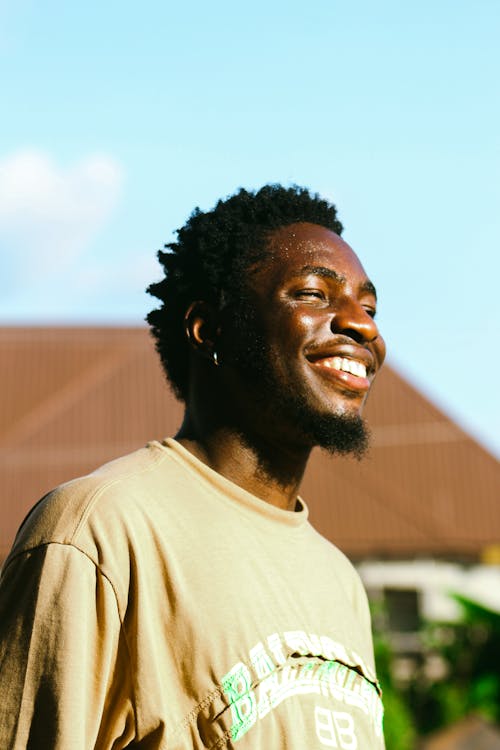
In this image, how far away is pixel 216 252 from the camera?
3100 mm

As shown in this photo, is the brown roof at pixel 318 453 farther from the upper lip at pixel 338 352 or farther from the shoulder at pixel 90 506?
the shoulder at pixel 90 506

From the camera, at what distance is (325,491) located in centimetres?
2534

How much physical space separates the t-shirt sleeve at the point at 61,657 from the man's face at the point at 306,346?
62 cm

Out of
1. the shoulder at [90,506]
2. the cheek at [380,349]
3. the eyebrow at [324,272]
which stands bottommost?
the shoulder at [90,506]

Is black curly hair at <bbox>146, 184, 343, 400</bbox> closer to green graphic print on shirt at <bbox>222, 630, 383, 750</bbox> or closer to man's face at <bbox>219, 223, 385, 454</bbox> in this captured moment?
man's face at <bbox>219, 223, 385, 454</bbox>

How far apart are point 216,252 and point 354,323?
386 mm

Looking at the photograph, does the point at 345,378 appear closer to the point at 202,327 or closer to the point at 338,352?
the point at 338,352

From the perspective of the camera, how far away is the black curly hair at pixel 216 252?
3039 millimetres

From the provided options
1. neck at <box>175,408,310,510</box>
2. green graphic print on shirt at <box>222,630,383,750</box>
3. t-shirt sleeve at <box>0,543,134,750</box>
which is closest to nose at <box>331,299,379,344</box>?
neck at <box>175,408,310,510</box>

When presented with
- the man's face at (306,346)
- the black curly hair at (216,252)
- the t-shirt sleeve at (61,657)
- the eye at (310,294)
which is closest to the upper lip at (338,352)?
the man's face at (306,346)

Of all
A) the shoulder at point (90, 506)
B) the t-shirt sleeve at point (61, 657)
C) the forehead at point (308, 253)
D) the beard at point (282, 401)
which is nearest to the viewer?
the t-shirt sleeve at point (61, 657)

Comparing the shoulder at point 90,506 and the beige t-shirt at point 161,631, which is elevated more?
the shoulder at point 90,506

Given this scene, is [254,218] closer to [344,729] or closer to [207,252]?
[207,252]

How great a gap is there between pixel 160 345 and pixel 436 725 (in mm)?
16042
